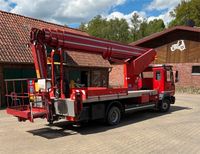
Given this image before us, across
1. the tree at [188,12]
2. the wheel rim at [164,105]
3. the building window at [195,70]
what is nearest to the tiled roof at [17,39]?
the wheel rim at [164,105]

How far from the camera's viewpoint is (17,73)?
18234 millimetres

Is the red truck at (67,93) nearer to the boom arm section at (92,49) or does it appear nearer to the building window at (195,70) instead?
the boom arm section at (92,49)

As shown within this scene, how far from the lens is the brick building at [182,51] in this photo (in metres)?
27.4

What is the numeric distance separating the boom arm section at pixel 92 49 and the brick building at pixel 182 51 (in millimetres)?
14157

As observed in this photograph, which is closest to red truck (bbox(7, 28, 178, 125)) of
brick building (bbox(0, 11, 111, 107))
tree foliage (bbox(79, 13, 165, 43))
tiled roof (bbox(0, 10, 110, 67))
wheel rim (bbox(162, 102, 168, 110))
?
wheel rim (bbox(162, 102, 168, 110))

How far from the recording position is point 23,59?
59.8ft

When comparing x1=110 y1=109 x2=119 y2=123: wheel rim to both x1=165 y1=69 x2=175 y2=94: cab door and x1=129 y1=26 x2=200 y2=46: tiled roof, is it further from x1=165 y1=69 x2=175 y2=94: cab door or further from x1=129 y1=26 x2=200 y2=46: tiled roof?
x1=129 y1=26 x2=200 y2=46: tiled roof

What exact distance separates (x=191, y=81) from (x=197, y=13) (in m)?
37.3

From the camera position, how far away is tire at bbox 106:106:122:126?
1106 cm

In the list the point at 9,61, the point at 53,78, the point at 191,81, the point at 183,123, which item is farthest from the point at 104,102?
the point at 191,81

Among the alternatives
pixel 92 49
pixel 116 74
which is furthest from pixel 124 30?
pixel 92 49

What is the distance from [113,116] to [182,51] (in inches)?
747

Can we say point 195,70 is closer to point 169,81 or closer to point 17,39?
point 169,81

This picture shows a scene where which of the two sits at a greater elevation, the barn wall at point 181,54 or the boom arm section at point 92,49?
the barn wall at point 181,54
